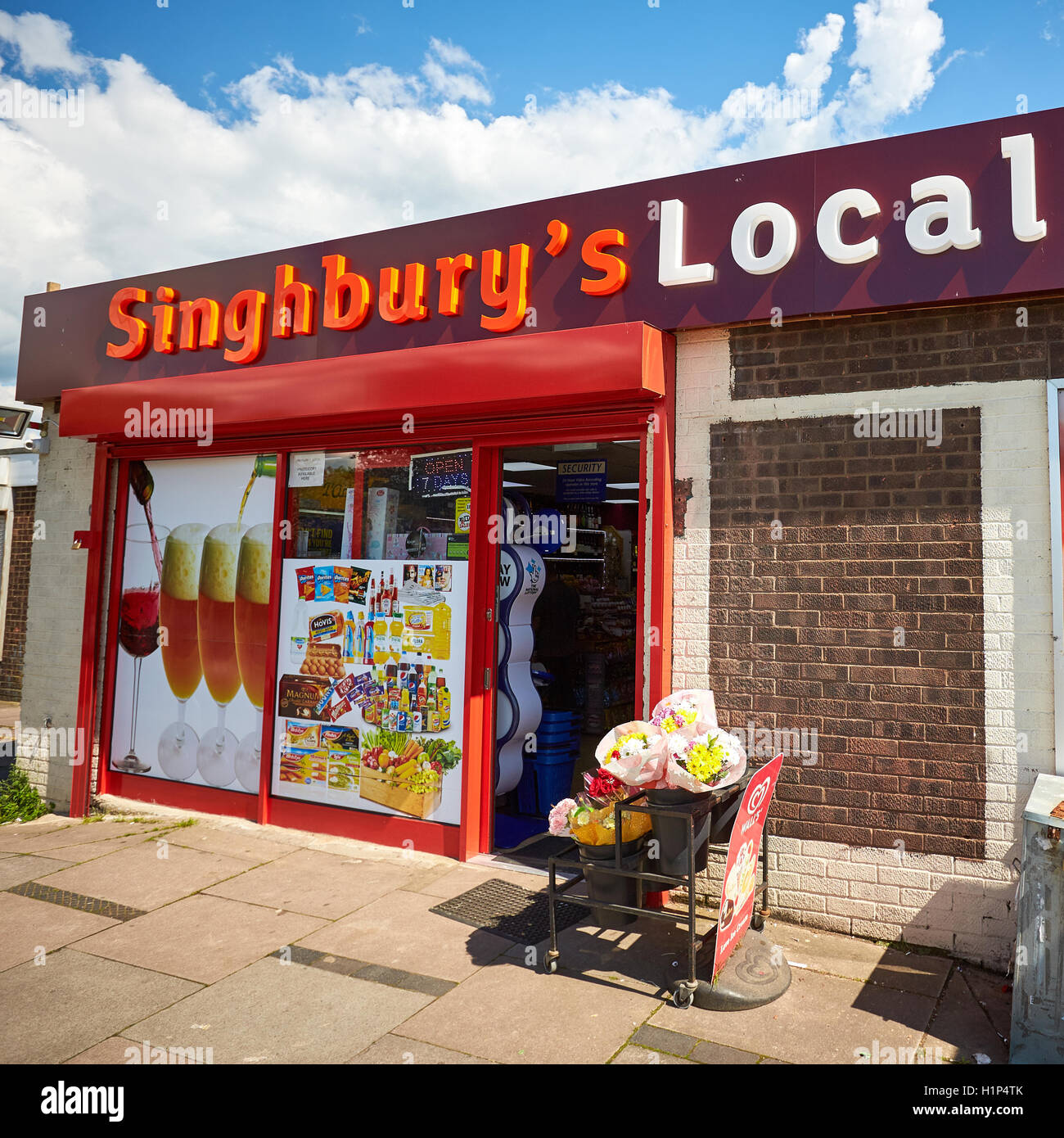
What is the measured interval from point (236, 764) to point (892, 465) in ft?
16.7

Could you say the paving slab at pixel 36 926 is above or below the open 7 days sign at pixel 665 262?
below

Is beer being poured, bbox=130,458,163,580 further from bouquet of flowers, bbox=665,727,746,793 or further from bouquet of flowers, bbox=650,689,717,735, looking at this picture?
bouquet of flowers, bbox=665,727,746,793

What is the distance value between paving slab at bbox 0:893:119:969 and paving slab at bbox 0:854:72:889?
0.99 feet

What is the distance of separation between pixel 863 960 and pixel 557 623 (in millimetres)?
Answer: 3628

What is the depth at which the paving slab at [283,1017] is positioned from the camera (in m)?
3.47

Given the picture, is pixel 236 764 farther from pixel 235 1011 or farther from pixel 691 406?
pixel 691 406

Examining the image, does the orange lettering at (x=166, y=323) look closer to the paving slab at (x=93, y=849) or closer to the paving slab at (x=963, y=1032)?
the paving slab at (x=93, y=849)

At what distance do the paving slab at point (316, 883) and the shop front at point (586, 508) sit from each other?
1.30 ft

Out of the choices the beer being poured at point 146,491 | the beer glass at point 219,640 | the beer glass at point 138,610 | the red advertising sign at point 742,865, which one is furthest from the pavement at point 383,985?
the beer being poured at point 146,491

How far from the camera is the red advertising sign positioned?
3814 mm

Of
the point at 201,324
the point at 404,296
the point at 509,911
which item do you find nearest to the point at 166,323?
the point at 201,324

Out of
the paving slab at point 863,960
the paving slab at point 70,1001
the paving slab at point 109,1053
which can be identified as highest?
the paving slab at point 863,960

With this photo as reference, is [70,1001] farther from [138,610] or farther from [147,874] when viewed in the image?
[138,610]
